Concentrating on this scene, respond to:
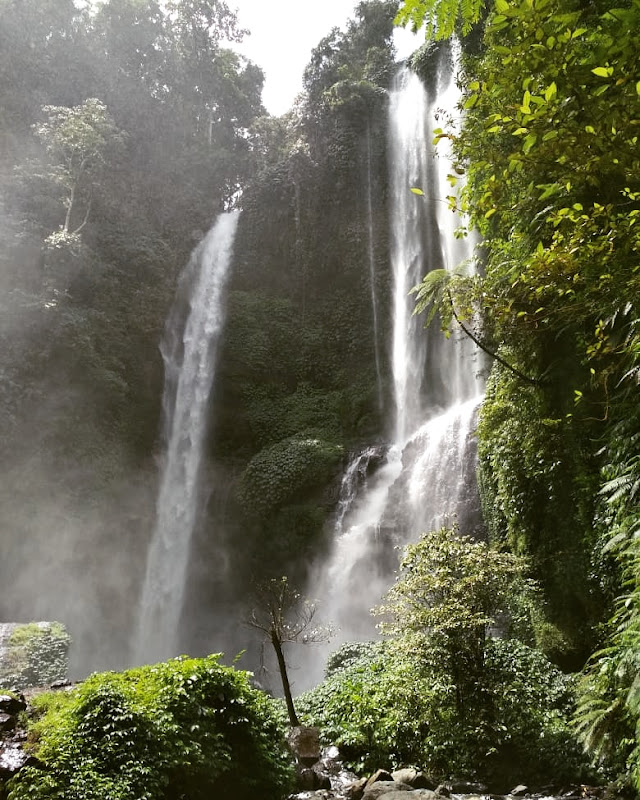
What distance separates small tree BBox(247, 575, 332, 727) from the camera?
845 cm

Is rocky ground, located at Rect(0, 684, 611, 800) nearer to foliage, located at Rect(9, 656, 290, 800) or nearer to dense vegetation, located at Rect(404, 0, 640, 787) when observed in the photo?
foliage, located at Rect(9, 656, 290, 800)

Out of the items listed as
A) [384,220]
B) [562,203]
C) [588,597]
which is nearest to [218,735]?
[588,597]

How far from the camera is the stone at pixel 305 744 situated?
7.27 metres

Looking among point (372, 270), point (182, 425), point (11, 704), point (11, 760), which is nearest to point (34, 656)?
point (11, 704)

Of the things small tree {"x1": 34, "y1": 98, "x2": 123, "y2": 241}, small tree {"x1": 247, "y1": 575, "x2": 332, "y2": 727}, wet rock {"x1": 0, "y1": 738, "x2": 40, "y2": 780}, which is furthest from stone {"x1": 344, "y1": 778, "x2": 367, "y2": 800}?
small tree {"x1": 34, "y1": 98, "x2": 123, "y2": 241}

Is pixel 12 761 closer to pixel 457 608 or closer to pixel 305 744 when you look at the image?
pixel 305 744

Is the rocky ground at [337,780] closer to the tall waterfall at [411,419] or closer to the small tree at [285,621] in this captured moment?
the small tree at [285,621]

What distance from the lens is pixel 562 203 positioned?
15.5 ft

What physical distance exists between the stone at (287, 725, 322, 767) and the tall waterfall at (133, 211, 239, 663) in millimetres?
10444

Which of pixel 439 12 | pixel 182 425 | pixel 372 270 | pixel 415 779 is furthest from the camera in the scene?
pixel 372 270

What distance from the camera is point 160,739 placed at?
16.0 ft

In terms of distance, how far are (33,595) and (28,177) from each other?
1452cm

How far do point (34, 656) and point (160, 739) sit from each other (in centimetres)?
764

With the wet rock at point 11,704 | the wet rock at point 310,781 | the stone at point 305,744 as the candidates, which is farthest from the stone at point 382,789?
the wet rock at point 11,704
